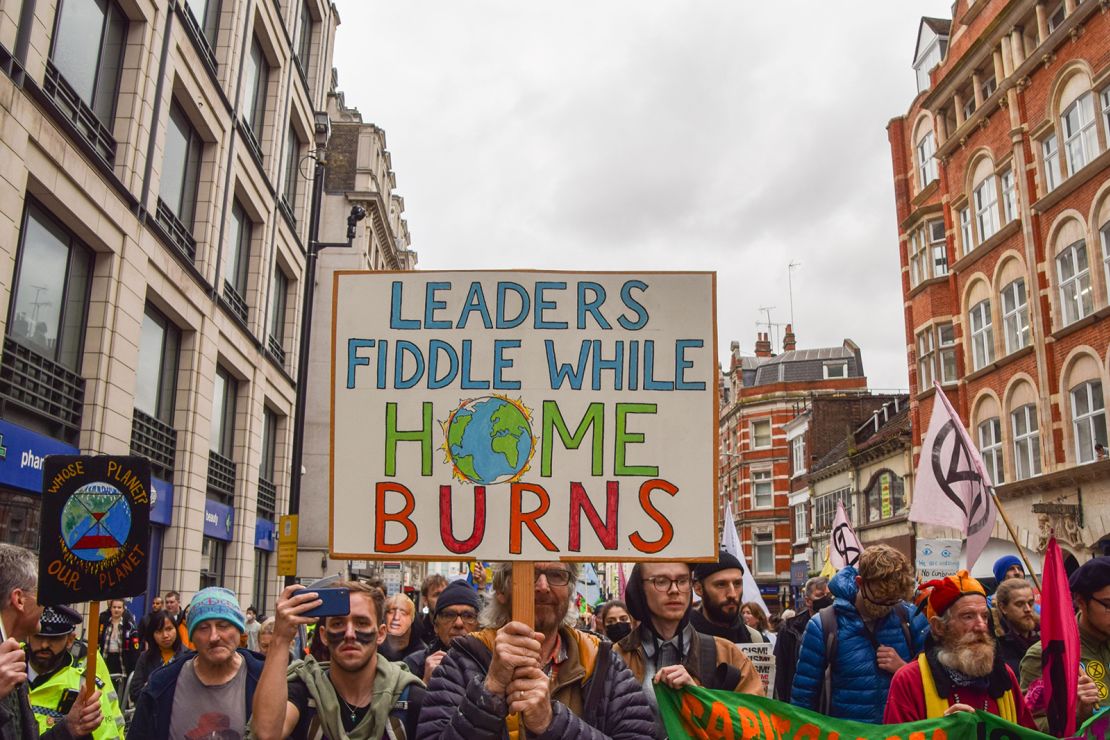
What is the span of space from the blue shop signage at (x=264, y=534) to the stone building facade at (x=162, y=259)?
10 centimetres

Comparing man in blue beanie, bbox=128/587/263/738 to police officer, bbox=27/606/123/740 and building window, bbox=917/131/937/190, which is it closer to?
police officer, bbox=27/606/123/740

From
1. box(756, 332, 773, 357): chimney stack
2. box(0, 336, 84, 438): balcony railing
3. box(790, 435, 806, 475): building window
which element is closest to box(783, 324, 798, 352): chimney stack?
box(756, 332, 773, 357): chimney stack

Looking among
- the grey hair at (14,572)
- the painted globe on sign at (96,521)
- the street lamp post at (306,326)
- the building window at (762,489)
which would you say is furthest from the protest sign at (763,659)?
the building window at (762,489)

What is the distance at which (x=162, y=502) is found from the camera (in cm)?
1680

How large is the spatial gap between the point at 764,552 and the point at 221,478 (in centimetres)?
4602

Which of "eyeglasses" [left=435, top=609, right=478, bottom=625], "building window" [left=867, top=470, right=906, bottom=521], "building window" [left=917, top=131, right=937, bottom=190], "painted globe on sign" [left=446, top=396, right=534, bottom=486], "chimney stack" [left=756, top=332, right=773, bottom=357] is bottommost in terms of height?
"eyeglasses" [left=435, top=609, right=478, bottom=625]

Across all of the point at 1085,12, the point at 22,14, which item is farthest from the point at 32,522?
the point at 1085,12

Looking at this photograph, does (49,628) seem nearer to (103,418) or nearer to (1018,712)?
(1018,712)

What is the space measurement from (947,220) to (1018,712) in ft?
89.5

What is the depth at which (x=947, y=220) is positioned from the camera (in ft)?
94.9

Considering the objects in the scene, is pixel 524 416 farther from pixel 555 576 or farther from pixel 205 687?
pixel 205 687

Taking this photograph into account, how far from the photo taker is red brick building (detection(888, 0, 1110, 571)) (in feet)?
69.7

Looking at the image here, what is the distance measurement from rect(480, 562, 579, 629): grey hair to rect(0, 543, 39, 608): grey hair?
1.77 m

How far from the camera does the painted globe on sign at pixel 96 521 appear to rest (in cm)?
417
